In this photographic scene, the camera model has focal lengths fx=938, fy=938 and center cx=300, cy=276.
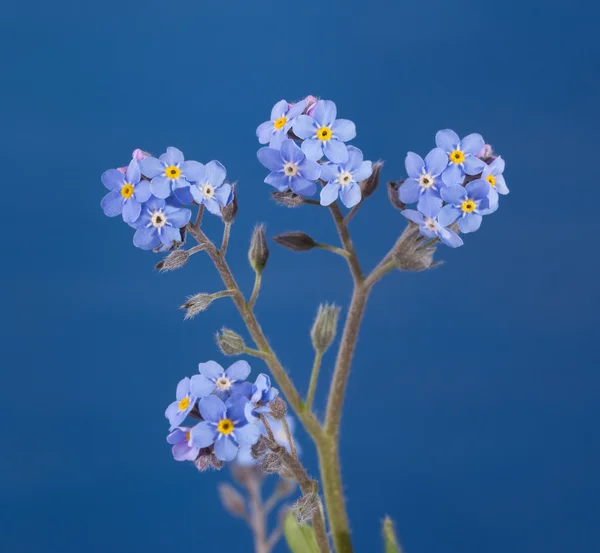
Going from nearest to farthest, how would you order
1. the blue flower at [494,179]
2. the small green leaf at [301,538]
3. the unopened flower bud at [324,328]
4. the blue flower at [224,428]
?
the blue flower at [224,428] < the blue flower at [494,179] < the unopened flower bud at [324,328] < the small green leaf at [301,538]

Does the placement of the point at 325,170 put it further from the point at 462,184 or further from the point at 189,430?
the point at 189,430

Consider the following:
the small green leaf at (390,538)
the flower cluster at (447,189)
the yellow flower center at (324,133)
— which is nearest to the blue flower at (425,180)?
the flower cluster at (447,189)

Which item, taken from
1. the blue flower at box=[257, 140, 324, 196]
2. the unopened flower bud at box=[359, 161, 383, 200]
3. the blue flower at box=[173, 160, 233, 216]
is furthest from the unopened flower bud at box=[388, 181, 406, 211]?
the blue flower at box=[173, 160, 233, 216]

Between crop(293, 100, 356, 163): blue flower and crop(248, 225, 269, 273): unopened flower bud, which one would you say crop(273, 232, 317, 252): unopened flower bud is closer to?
crop(248, 225, 269, 273): unopened flower bud

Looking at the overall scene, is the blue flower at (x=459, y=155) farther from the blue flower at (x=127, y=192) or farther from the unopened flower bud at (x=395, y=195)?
A: the blue flower at (x=127, y=192)

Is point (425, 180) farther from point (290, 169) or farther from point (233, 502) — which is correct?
point (233, 502)
